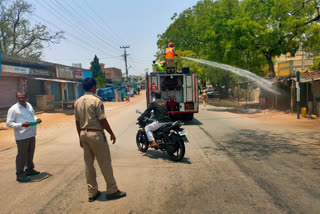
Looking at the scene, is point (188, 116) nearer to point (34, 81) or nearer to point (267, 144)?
point (267, 144)

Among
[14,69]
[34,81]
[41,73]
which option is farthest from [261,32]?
[34,81]

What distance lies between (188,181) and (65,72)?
83.4 feet

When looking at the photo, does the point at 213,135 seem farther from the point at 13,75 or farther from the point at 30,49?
the point at 30,49

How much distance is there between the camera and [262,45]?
17.7 m

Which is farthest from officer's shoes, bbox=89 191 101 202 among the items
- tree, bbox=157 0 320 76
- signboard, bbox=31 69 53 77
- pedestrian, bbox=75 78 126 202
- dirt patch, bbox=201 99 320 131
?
signboard, bbox=31 69 53 77

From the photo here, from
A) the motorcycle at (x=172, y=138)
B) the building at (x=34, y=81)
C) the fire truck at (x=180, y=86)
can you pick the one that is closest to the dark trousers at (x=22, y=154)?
the motorcycle at (x=172, y=138)

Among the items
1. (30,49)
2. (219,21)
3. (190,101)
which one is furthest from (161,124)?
(30,49)

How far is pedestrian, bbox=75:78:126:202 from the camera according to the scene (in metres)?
3.78

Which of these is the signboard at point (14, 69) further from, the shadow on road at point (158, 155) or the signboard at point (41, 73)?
the shadow on road at point (158, 155)

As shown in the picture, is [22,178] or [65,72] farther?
[65,72]

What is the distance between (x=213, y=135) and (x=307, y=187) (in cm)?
514

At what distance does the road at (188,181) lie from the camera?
11.8 ft

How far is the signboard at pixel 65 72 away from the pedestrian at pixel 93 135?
23.6 meters

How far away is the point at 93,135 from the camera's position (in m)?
3.77
